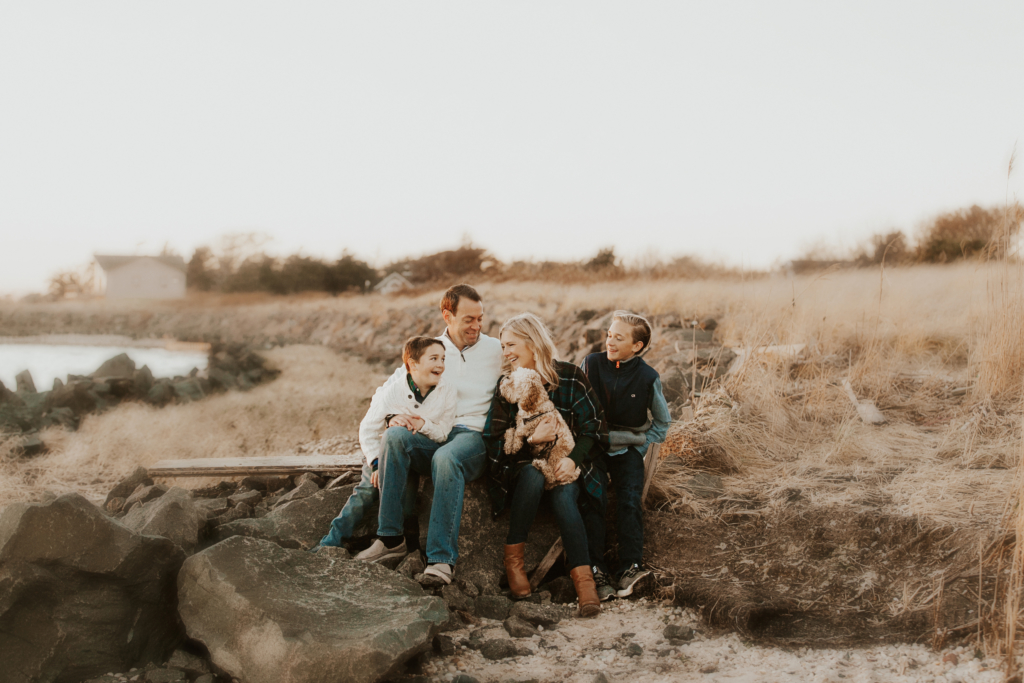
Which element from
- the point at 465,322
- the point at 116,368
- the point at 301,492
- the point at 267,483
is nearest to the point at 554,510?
the point at 465,322

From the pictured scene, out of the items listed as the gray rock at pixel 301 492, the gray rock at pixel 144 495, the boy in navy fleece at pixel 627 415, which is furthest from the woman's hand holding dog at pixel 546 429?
the gray rock at pixel 144 495

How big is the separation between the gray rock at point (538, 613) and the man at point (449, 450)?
412 millimetres

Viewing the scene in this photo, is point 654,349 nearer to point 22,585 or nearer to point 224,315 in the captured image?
point 22,585

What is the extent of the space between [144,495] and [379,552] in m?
2.06

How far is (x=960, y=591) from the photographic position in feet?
10.1

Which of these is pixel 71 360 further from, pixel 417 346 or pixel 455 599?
pixel 455 599

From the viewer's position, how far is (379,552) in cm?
353

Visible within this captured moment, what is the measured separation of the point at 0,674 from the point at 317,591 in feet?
3.75

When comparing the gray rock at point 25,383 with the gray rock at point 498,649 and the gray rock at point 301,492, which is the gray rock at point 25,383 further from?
the gray rock at point 498,649

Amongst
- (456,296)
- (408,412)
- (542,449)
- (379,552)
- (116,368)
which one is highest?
(456,296)

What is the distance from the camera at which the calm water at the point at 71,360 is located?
13.4 meters

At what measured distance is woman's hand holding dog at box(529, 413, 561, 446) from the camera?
365 cm

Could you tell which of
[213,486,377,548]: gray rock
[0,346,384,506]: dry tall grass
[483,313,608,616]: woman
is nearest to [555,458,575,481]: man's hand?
[483,313,608,616]: woman

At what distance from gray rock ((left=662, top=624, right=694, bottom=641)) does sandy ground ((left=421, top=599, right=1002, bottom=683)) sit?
0.03 meters
